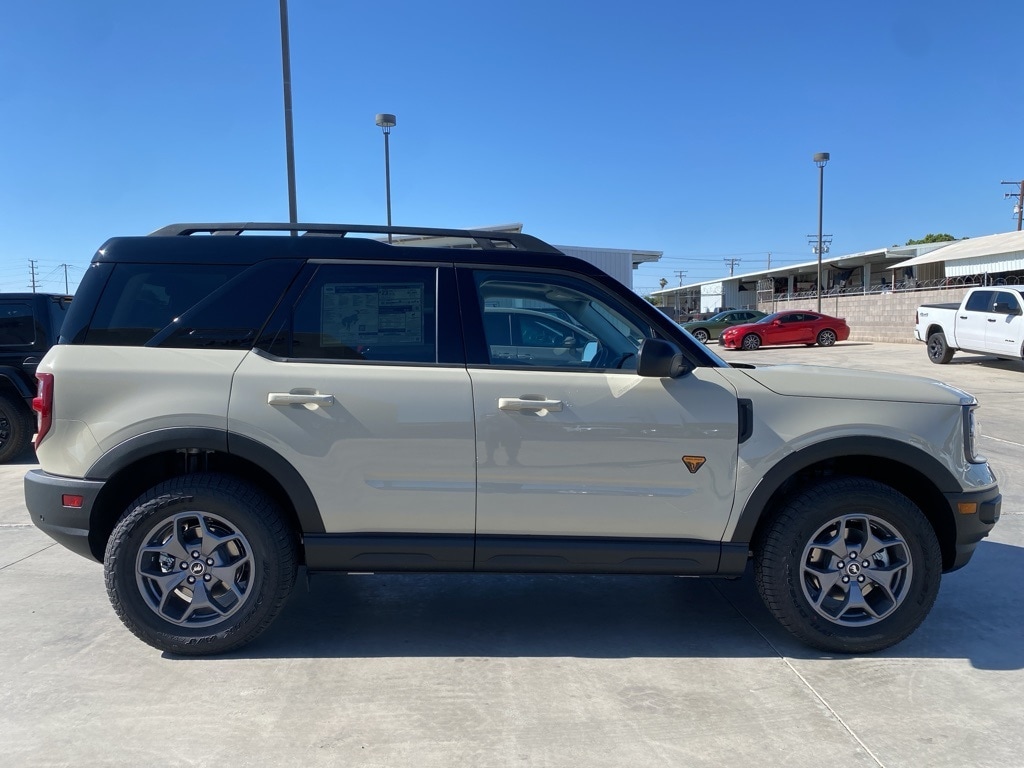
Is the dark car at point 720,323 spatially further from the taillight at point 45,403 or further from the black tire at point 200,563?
the taillight at point 45,403

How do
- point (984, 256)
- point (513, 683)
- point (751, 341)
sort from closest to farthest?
point (513, 683) → point (751, 341) → point (984, 256)

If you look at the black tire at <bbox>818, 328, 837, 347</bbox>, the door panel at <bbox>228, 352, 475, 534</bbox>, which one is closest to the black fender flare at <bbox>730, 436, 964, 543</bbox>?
the door panel at <bbox>228, 352, 475, 534</bbox>

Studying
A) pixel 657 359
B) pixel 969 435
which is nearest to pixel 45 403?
pixel 657 359

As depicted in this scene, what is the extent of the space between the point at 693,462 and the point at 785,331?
23934 millimetres

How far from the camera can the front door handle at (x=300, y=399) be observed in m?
3.30

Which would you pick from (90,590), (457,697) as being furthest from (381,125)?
(457,697)

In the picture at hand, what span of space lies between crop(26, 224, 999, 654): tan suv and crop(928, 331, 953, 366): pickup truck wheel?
1614 centimetres

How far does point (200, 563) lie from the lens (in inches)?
134

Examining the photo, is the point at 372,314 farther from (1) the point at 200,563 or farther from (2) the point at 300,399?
(1) the point at 200,563

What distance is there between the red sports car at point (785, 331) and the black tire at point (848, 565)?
74.8 ft

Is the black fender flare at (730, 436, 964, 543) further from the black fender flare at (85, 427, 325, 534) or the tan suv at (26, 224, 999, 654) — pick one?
the black fender flare at (85, 427, 325, 534)

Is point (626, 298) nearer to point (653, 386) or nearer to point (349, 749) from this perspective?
point (653, 386)

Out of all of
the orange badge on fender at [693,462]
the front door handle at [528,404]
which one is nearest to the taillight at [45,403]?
the front door handle at [528,404]

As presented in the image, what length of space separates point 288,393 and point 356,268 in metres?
0.69
